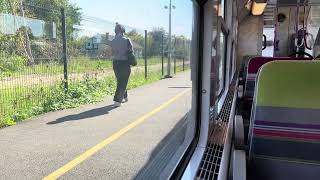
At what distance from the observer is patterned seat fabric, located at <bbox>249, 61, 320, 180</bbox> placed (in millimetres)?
1554

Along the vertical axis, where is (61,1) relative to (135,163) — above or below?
above

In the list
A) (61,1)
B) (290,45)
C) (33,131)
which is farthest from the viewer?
(290,45)

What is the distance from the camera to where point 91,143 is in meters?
1.84

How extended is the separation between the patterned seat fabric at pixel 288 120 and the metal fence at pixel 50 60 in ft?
2.36

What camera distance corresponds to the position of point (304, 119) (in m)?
1.56

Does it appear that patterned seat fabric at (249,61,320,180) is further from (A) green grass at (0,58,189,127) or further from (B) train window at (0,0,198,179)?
(A) green grass at (0,58,189,127)

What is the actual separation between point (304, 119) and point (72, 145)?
4.08 feet

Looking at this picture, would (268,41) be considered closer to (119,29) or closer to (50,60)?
(119,29)

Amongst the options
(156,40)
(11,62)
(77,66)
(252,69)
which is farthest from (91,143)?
(252,69)

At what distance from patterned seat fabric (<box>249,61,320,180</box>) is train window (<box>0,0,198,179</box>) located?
0.63m

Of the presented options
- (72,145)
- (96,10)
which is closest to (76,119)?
(72,145)

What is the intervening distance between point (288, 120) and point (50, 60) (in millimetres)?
1162

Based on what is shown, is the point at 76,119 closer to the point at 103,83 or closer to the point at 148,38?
the point at 103,83

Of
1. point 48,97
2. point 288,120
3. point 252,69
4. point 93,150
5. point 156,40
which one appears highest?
point 156,40
